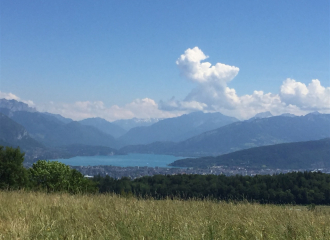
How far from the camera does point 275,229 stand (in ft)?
18.1

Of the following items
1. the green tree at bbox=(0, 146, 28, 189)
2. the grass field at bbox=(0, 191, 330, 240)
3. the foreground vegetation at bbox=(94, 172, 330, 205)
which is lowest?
the foreground vegetation at bbox=(94, 172, 330, 205)

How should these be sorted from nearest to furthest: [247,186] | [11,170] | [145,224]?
[145,224], [11,170], [247,186]

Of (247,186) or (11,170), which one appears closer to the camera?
(11,170)

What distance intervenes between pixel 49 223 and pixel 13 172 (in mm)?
34337

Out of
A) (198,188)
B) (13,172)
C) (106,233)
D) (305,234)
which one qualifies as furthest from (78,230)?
(198,188)

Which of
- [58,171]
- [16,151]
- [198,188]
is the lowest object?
[198,188]

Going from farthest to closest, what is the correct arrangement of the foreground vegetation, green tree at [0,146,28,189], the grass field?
the foreground vegetation
green tree at [0,146,28,189]
the grass field

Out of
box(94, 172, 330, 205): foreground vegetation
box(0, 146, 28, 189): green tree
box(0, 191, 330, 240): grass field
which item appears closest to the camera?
box(0, 191, 330, 240): grass field

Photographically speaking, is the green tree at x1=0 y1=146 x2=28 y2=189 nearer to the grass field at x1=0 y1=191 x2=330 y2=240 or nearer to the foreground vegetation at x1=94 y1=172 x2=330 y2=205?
the grass field at x1=0 y1=191 x2=330 y2=240

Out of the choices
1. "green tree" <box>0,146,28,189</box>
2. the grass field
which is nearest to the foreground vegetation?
"green tree" <box>0,146,28,189</box>

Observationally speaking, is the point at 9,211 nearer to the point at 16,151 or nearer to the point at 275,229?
the point at 275,229

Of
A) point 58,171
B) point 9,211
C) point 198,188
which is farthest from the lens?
point 198,188

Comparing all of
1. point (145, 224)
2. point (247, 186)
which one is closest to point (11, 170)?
point (145, 224)

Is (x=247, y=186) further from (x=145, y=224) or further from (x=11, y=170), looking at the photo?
(x=145, y=224)
